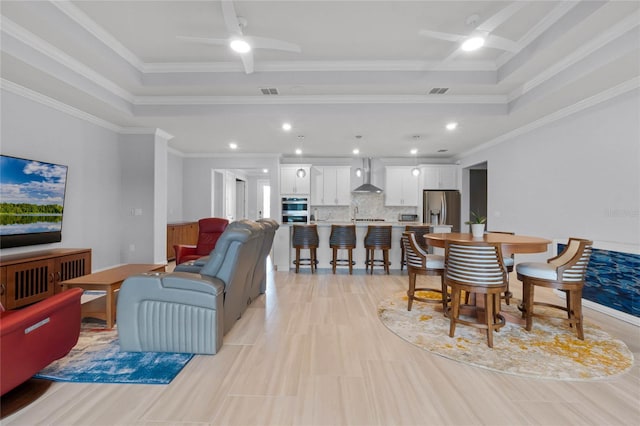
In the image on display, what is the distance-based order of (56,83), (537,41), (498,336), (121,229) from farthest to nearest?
(121,229) < (56,83) < (537,41) < (498,336)

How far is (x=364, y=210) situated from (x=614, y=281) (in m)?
5.49

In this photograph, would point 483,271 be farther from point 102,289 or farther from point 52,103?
point 52,103

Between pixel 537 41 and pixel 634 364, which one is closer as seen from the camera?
pixel 634 364

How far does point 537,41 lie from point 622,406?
3.48 metres

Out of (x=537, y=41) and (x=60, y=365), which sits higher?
(x=537, y=41)

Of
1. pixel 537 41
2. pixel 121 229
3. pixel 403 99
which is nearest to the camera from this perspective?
pixel 537 41

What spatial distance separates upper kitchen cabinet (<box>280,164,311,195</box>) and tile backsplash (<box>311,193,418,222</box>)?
704 mm

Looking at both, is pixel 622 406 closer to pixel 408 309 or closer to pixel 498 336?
pixel 498 336

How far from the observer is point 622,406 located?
1813mm

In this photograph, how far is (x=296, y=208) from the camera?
795 cm

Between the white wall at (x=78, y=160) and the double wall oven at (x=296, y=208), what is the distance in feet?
12.3

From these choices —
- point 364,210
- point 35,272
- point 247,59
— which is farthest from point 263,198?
point 247,59

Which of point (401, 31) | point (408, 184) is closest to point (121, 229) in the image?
point (401, 31)

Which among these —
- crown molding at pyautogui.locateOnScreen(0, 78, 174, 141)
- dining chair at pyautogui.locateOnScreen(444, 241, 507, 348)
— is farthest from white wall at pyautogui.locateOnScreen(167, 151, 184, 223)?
dining chair at pyautogui.locateOnScreen(444, 241, 507, 348)
